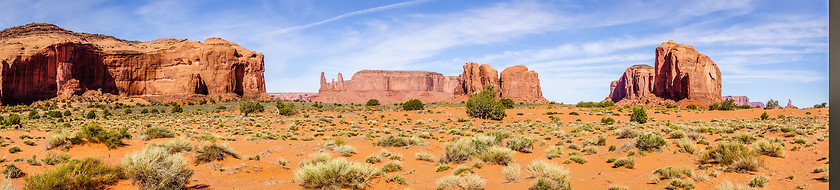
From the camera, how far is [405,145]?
1955cm

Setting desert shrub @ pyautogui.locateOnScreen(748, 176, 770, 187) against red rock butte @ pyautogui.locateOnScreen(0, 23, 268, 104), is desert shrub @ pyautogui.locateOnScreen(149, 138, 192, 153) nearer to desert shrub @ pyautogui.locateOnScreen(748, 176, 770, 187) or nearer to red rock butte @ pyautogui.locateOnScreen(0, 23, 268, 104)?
desert shrub @ pyautogui.locateOnScreen(748, 176, 770, 187)

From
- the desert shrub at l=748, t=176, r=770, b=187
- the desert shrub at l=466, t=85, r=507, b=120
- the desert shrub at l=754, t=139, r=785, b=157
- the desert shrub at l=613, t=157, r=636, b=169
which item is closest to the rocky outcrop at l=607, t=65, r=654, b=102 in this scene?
the desert shrub at l=466, t=85, r=507, b=120

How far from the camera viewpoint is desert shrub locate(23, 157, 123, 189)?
7.82 meters

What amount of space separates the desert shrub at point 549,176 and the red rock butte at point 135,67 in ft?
278

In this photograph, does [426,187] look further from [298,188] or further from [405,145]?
[405,145]

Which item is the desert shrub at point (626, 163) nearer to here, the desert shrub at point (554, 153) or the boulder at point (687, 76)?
the desert shrub at point (554, 153)

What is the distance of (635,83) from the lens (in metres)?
136

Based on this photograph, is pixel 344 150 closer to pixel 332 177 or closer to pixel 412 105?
pixel 332 177

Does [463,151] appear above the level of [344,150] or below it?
above

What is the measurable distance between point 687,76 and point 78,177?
299 feet

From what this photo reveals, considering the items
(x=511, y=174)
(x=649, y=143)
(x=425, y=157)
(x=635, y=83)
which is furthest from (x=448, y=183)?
(x=635, y=83)

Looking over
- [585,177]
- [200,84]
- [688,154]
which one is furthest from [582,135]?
[200,84]

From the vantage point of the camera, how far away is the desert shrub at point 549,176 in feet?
30.5

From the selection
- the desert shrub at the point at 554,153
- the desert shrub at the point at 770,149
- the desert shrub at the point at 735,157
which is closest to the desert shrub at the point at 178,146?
the desert shrub at the point at 554,153
